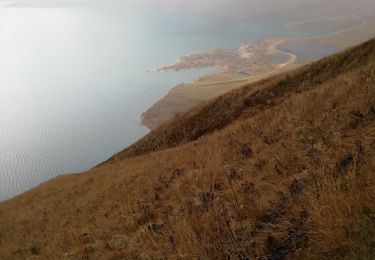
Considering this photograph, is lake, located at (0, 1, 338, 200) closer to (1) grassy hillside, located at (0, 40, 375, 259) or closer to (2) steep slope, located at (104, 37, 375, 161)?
(2) steep slope, located at (104, 37, 375, 161)

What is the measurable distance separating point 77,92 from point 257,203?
106m

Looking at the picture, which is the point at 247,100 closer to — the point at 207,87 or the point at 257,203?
the point at 257,203

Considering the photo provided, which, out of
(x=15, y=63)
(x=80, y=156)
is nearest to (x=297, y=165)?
(x=80, y=156)

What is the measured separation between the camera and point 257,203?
535 centimetres

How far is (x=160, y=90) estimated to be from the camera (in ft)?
350

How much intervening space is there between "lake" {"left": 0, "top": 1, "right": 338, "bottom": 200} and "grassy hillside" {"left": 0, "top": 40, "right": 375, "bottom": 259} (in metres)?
59.5

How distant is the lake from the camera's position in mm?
75125

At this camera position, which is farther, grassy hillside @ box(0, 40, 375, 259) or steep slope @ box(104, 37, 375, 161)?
steep slope @ box(104, 37, 375, 161)

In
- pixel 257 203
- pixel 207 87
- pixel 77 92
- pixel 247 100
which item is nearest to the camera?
pixel 257 203

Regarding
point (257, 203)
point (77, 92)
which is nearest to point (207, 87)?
point (77, 92)

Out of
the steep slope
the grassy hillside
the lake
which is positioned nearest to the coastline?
the lake

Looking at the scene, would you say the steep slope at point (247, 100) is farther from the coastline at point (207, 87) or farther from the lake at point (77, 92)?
the lake at point (77, 92)

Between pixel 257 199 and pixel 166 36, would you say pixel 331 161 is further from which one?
pixel 166 36

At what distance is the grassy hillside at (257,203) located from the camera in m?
3.80
